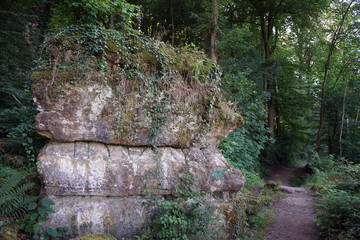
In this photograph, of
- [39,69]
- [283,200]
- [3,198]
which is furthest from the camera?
[283,200]

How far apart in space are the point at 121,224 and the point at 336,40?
18.7 meters

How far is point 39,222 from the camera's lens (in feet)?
12.1

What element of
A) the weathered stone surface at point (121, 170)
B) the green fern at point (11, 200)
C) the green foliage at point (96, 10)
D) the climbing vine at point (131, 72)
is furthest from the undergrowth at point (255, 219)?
the green foliage at point (96, 10)

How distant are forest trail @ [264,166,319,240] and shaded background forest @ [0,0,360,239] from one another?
132 centimetres

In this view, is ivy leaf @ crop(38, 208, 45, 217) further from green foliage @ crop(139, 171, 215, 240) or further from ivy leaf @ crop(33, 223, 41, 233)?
green foliage @ crop(139, 171, 215, 240)

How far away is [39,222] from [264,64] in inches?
565

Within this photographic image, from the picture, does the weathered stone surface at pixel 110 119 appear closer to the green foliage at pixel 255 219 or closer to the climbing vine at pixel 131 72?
the climbing vine at pixel 131 72

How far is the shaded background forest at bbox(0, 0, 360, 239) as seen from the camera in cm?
842

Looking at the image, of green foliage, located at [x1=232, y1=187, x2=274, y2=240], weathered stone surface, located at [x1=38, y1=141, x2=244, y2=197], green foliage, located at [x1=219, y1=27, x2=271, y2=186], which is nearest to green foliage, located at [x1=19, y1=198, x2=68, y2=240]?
weathered stone surface, located at [x1=38, y1=141, x2=244, y2=197]

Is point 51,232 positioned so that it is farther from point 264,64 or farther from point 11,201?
point 264,64

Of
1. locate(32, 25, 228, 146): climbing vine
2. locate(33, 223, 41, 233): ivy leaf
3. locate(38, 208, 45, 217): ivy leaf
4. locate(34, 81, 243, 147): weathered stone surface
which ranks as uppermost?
locate(32, 25, 228, 146): climbing vine

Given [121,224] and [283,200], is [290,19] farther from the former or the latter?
[121,224]

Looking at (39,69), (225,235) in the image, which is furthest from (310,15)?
(39,69)

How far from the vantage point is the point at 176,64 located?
5121 mm
